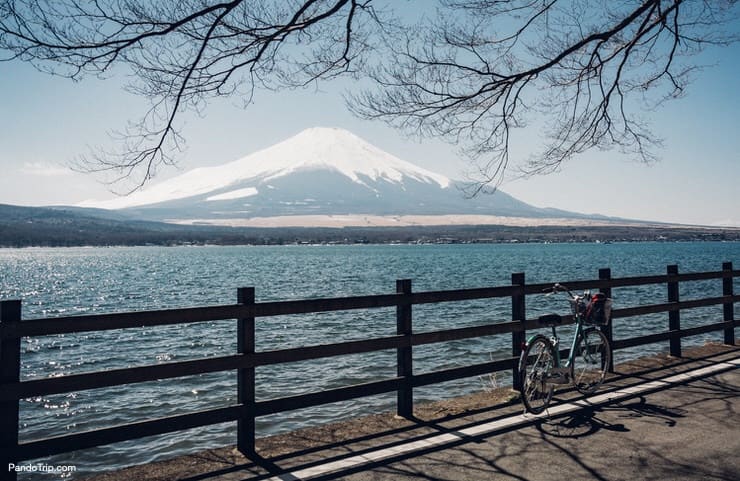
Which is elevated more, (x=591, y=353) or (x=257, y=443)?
(x=591, y=353)

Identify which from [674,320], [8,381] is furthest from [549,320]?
[8,381]

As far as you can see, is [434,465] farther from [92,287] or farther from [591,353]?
[92,287]

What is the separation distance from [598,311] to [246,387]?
4140mm

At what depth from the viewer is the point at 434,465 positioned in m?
4.93

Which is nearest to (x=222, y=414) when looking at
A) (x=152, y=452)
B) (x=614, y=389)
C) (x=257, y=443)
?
(x=257, y=443)

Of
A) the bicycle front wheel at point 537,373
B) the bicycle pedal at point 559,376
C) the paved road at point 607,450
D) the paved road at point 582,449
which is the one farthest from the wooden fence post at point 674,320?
the bicycle front wheel at point 537,373

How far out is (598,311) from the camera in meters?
7.08

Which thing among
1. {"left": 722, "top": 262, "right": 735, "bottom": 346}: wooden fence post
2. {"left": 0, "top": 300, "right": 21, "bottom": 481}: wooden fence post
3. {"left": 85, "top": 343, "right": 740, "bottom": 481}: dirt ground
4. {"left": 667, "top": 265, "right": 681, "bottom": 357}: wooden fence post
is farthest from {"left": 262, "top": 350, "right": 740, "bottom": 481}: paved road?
{"left": 722, "top": 262, "right": 735, "bottom": 346}: wooden fence post

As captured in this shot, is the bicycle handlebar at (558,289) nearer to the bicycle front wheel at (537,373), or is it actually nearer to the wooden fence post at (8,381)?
the bicycle front wheel at (537,373)

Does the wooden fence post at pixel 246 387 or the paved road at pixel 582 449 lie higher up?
the wooden fence post at pixel 246 387

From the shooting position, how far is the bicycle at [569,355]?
6359 mm

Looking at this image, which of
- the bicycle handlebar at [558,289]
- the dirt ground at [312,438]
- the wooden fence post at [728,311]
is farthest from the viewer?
the wooden fence post at [728,311]

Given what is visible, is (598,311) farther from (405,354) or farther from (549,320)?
(405,354)

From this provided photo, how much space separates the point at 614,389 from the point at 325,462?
405 centimetres
